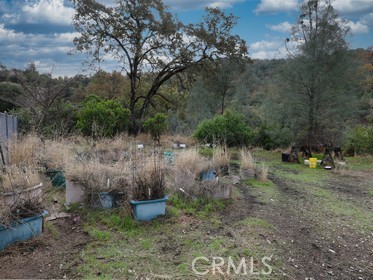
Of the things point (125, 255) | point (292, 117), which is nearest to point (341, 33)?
point (292, 117)

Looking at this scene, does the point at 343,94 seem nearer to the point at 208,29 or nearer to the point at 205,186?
the point at 208,29

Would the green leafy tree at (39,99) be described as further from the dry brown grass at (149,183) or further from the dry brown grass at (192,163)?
the dry brown grass at (149,183)

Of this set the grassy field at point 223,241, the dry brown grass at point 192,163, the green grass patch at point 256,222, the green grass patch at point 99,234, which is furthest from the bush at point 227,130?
the green grass patch at point 99,234

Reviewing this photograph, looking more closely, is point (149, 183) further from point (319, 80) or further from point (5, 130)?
point (319, 80)

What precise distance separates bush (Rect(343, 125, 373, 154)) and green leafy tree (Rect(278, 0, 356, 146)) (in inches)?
39.4

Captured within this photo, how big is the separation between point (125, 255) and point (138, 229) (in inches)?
23.6

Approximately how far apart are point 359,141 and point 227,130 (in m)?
4.68

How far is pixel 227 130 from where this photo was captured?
11.1 metres

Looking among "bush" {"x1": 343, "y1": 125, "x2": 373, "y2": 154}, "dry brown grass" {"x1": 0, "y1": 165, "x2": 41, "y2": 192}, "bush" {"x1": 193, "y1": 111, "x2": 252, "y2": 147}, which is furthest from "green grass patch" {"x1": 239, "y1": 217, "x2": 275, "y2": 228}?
"bush" {"x1": 343, "y1": 125, "x2": 373, "y2": 154}

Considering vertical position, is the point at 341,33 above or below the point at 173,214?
above

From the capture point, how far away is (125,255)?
9.95 feet

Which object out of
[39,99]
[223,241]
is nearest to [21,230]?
[223,241]

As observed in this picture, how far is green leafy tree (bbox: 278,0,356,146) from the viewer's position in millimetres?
10523

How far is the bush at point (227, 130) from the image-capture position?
1085 cm
